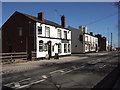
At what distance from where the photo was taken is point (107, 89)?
264 inches

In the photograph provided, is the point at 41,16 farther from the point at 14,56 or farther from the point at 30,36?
the point at 14,56

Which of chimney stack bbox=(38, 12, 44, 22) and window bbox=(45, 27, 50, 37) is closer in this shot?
window bbox=(45, 27, 50, 37)

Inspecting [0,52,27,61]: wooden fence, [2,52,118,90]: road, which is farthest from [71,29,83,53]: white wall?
[2,52,118,90]: road

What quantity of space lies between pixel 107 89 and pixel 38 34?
17.3 meters

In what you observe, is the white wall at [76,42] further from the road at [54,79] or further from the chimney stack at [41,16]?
the road at [54,79]

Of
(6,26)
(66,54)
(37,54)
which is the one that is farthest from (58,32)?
(6,26)

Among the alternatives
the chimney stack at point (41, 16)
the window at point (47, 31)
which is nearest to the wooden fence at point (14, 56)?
the window at point (47, 31)

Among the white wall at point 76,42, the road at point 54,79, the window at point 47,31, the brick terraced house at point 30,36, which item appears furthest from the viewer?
the white wall at point 76,42

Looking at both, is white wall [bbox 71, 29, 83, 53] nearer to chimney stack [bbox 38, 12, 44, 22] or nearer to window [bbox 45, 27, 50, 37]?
chimney stack [bbox 38, 12, 44, 22]

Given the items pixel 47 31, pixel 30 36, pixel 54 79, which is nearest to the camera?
pixel 54 79

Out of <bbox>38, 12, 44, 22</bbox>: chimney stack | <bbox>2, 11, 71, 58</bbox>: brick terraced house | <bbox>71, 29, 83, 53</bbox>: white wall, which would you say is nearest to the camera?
<bbox>2, 11, 71, 58</bbox>: brick terraced house

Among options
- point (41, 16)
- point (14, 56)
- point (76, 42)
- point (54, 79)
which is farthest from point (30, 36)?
point (76, 42)

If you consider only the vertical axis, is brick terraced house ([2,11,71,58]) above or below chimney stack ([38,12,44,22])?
below

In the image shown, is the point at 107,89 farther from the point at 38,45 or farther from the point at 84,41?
the point at 84,41
